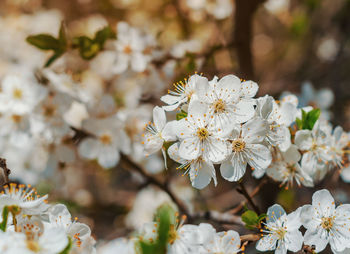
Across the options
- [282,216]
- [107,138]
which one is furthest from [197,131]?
[107,138]

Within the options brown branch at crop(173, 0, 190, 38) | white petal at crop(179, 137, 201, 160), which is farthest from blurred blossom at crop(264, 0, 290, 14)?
white petal at crop(179, 137, 201, 160)

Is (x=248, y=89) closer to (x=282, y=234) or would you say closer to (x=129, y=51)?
(x=282, y=234)


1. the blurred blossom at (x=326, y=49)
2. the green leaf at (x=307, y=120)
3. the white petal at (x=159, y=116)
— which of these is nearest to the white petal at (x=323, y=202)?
the green leaf at (x=307, y=120)

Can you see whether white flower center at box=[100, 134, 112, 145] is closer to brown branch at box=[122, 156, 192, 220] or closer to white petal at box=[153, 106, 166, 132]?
brown branch at box=[122, 156, 192, 220]

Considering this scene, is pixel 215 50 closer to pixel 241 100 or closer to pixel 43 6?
pixel 241 100

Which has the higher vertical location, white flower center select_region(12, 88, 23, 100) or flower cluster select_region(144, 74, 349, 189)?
flower cluster select_region(144, 74, 349, 189)

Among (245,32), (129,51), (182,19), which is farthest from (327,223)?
(182,19)

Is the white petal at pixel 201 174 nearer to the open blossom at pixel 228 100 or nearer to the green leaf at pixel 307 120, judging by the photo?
the open blossom at pixel 228 100
